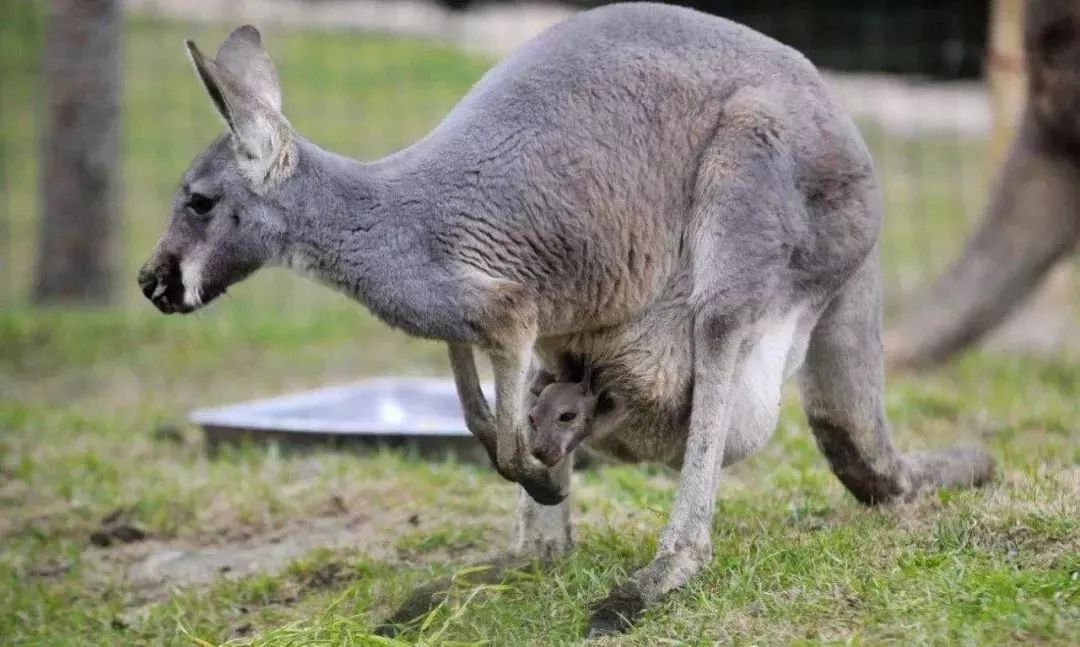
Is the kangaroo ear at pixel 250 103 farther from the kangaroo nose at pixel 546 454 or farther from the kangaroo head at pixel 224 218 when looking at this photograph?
the kangaroo nose at pixel 546 454

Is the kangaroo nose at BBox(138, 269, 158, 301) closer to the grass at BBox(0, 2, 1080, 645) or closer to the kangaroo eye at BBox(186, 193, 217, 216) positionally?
the kangaroo eye at BBox(186, 193, 217, 216)

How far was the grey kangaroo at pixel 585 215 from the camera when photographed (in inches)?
150

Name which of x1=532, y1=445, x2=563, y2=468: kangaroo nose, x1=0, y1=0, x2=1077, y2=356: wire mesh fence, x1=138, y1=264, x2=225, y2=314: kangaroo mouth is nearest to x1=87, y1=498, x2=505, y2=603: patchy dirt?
x1=532, y1=445, x2=563, y2=468: kangaroo nose

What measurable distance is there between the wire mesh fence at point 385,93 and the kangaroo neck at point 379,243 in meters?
6.25

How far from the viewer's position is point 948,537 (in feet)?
12.8

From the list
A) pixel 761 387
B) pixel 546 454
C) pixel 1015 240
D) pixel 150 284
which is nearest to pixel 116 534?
pixel 150 284

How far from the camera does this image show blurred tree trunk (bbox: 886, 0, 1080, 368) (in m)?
7.16

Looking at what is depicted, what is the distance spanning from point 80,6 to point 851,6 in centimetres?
706

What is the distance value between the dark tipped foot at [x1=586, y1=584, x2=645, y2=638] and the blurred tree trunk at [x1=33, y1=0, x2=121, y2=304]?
21.7ft

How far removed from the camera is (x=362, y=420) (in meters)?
6.42

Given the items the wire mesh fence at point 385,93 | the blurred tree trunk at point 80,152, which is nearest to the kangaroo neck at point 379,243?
the blurred tree trunk at point 80,152

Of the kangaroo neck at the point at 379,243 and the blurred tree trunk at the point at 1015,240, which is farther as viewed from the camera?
the blurred tree trunk at the point at 1015,240

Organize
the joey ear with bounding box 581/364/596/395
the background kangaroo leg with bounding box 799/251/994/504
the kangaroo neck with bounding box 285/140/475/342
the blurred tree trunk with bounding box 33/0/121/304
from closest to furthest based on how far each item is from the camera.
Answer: the kangaroo neck with bounding box 285/140/475/342, the joey ear with bounding box 581/364/596/395, the background kangaroo leg with bounding box 799/251/994/504, the blurred tree trunk with bounding box 33/0/121/304

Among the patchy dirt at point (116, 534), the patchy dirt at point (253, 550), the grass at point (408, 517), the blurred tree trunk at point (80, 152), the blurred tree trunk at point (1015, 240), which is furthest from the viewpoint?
the blurred tree trunk at point (80, 152)
